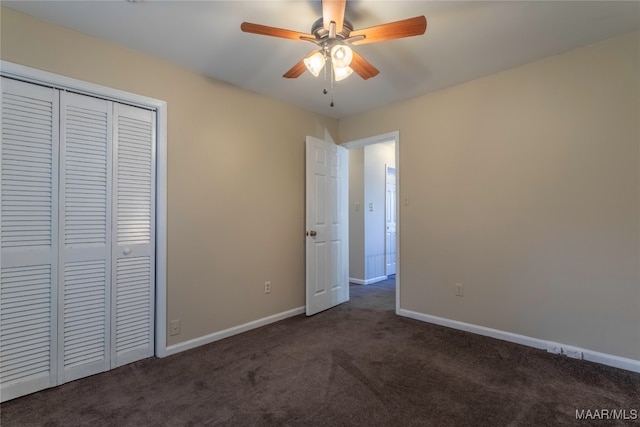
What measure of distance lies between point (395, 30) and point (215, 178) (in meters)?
1.93

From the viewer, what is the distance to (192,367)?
91.9 inches

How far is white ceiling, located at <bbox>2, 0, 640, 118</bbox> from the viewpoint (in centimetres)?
192

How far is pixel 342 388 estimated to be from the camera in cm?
204

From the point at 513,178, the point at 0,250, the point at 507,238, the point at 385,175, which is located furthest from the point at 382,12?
the point at 385,175

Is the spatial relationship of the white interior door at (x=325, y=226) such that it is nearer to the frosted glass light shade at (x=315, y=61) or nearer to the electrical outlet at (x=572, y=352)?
the frosted glass light shade at (x=315, y=61)

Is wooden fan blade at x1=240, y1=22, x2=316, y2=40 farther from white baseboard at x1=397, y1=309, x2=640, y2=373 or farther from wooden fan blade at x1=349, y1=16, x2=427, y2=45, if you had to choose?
white baseboard at x1=397, y1=309, x2=640, y2=373

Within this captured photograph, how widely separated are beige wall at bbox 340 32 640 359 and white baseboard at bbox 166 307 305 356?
4.26 ft

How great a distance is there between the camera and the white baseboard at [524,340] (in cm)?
224

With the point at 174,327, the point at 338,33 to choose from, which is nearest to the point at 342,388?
the point at 174,327

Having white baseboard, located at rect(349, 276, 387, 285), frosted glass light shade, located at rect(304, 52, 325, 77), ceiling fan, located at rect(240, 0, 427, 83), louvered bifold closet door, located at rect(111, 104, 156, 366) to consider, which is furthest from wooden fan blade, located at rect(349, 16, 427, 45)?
white baseboard, located at rect(349, 276, 387, 285)

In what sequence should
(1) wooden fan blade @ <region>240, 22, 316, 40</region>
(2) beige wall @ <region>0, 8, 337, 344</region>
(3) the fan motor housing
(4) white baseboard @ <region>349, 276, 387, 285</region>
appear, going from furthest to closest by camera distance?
(4) white baseboard @ <region>349, 276, 387, 285</region>, (2) beige wall @ <region>0, 8, 337, 344</region>, (3) the fan motor housing, (1) wooden fan blade @ <region>240, 22, 316, 40</region>

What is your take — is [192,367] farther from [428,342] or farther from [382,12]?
[382,12]

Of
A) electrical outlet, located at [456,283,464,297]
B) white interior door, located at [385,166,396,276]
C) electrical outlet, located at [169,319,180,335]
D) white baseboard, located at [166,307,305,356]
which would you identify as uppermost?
white interior door, located at [385,166,396,276]

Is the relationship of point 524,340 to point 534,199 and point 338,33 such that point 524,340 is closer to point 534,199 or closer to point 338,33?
point 534,199
